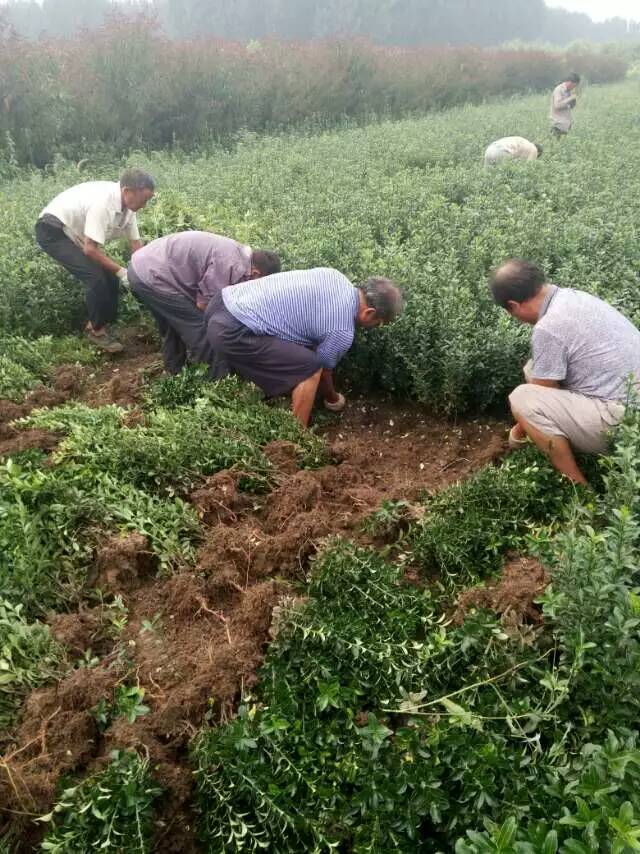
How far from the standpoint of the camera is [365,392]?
17.2 feet

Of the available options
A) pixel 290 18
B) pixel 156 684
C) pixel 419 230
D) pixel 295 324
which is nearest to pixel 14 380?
pixel 295 324

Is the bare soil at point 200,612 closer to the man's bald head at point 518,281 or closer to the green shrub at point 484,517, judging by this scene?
the green shrub at point 484,517

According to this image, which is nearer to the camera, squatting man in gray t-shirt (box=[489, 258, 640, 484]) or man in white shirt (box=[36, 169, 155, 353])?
squatting man in gray t-shirt (box=[489, 258, 640, 484])

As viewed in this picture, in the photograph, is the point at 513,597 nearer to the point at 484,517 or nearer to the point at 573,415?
the point at 484,517

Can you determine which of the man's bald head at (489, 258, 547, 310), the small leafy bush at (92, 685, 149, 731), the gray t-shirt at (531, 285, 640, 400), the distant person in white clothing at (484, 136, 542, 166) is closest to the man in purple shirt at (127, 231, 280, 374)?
the man's bald head at (489, 258, 547, 310)

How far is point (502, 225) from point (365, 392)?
3.00 m

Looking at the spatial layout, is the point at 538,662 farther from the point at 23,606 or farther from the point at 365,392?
the point at 365,392

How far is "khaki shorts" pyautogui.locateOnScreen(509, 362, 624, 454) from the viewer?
11.6ft

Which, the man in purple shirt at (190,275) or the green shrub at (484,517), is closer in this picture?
the green shrub at (484,517)

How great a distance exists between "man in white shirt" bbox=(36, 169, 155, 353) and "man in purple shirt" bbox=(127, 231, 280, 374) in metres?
0.69

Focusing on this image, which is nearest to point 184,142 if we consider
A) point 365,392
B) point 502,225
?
point 502,225

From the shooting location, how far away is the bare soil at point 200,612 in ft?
8.03

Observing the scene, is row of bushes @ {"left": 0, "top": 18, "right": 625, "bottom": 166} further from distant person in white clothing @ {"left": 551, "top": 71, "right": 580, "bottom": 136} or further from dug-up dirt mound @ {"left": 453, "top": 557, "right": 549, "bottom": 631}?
dug-up dirt mound @ {"left": 453, "top": 557, "right": 549, "bottom": 631}

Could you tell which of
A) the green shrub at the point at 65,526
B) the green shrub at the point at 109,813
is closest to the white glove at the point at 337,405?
the green shrub at the point at 65,526
